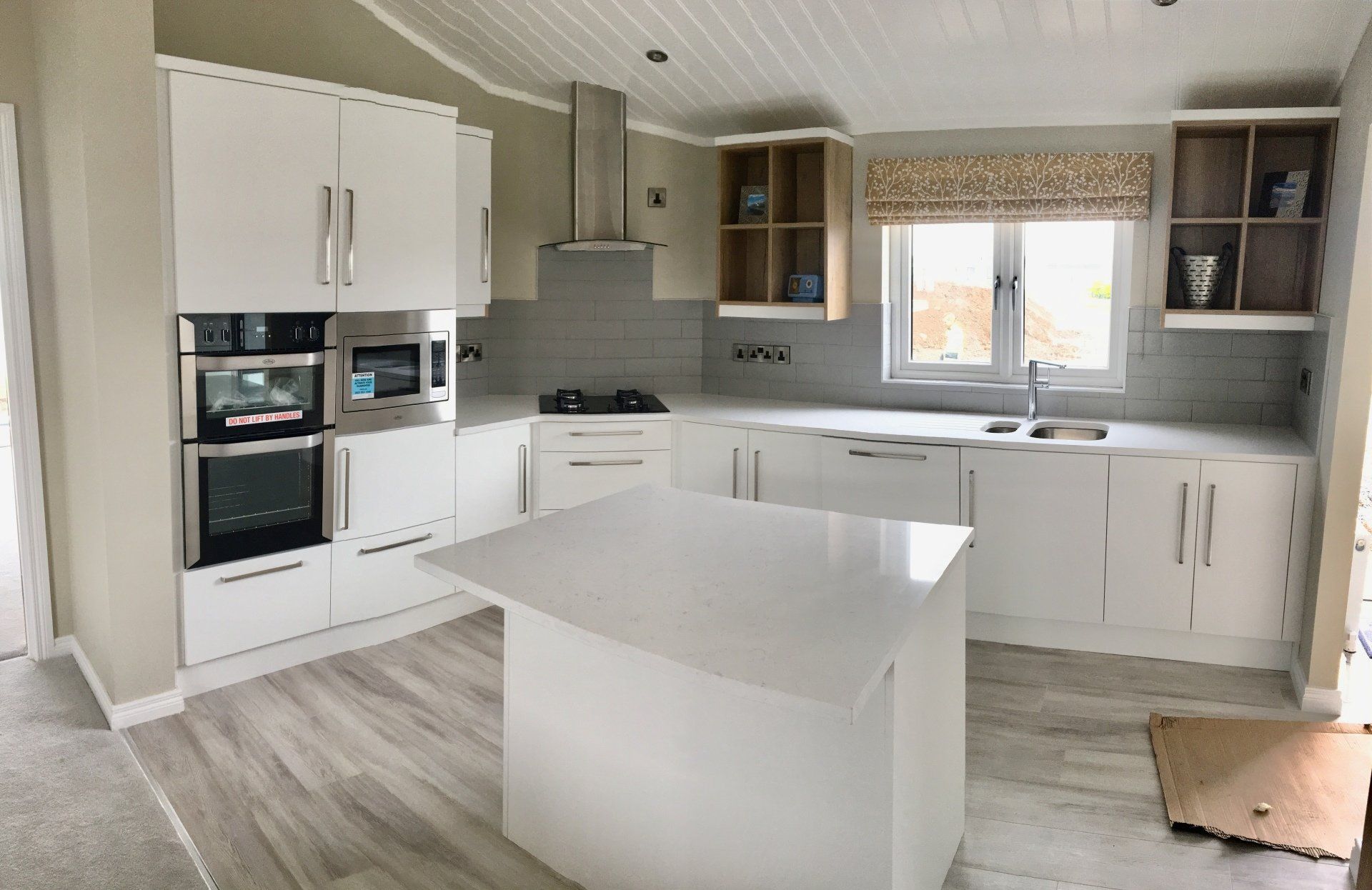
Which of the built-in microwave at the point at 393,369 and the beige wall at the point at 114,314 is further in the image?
the built-in microwave at the point at 393,369

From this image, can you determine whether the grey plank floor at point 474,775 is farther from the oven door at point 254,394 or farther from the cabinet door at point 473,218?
the cabinet door at point 473,218

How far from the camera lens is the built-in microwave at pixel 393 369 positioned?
3887 mm

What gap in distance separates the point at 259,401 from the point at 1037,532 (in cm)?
306

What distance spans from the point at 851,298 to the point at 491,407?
1888mm

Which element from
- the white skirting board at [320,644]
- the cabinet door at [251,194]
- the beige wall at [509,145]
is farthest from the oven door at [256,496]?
the beige wall at [509,145]

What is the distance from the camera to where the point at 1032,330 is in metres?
4.78

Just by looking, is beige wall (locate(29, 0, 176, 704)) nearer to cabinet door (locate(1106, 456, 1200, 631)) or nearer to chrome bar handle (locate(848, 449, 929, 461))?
chrome bar handle (locate(848, 449, 929, 461))

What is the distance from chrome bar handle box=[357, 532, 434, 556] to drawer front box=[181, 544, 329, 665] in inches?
6.3

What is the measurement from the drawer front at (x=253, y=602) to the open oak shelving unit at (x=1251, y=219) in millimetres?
3613

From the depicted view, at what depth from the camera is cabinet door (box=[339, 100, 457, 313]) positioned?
3795 mm

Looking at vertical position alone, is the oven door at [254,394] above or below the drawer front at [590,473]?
above

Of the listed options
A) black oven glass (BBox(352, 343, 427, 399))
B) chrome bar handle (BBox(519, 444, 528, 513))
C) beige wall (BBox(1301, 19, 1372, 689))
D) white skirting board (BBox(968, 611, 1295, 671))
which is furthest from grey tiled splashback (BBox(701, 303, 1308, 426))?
black oven glass (BBox(352, 343, 427, 399))

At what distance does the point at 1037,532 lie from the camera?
4.07 meters

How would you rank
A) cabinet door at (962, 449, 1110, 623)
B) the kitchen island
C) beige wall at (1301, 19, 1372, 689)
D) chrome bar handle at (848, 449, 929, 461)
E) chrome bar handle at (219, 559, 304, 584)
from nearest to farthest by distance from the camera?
the kitchen island < beige wall at (1301, 19, 1372, 689) < chrome bar handle at (219, 559, 304, 584) < cabinet door at (962, 449, 1110, 623) < chrome bar handle at (848, 449, 929, 461)
